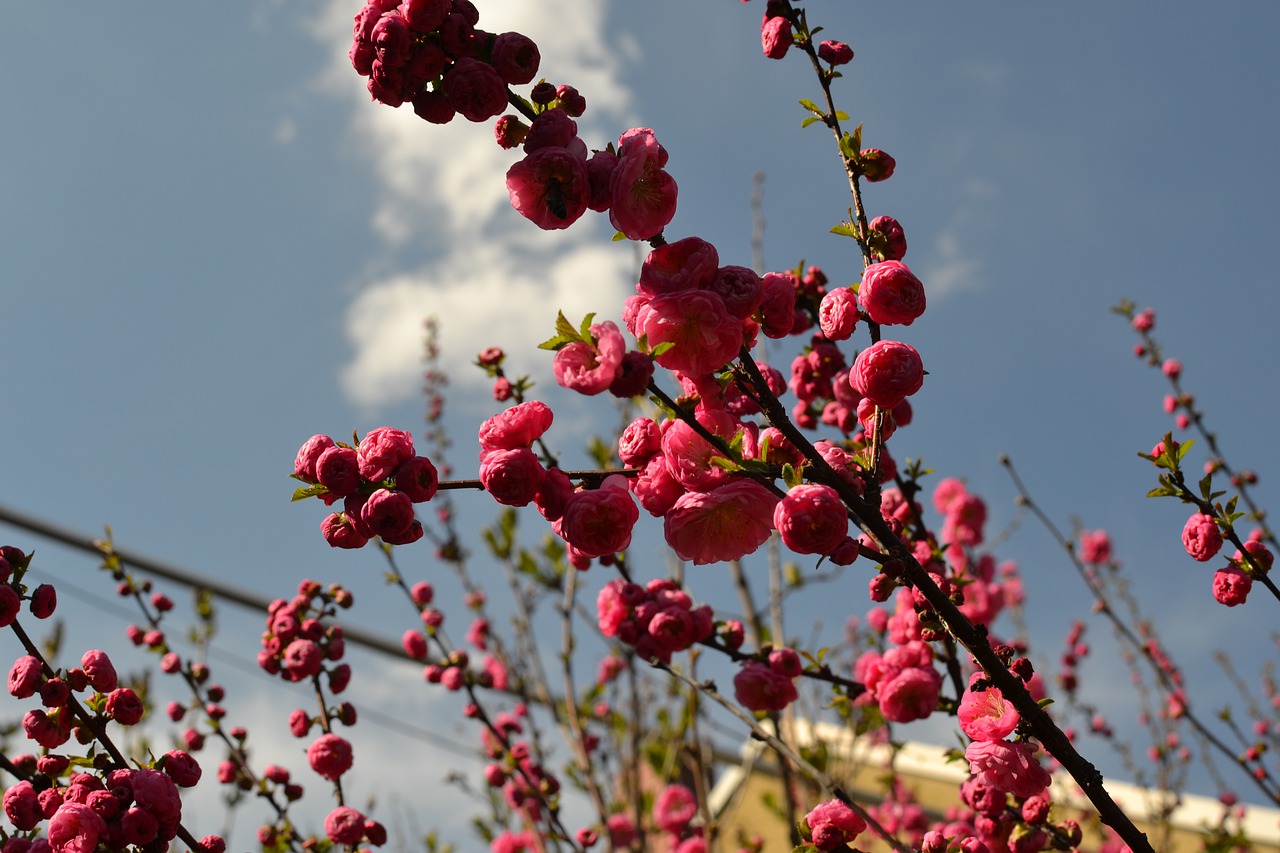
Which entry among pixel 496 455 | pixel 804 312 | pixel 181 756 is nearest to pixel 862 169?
pixel 804 312

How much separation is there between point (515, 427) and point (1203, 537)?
1529 mm

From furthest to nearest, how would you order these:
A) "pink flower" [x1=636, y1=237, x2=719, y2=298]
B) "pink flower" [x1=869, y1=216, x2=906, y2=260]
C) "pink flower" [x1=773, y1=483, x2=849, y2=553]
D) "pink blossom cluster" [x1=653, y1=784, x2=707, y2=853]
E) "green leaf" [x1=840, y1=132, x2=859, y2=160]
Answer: "pink blossom cluster" [x1=653, y1=784, x2=707, y2=853]
"green leaf" [x1=840, y1=132, x2=859, y2=160]
"pink flower" [x1=869, y1=216, x2=906, y2=260]
"pink flower" [x1=636, y1=237, x2=719, y2=298]
"pink flower" [x1=773, y1=483, x2=849, y2=553]

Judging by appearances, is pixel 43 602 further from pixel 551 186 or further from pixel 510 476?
pixel 551 186

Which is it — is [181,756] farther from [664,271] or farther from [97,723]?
[664,271]

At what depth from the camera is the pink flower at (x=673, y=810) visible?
17.1 feet

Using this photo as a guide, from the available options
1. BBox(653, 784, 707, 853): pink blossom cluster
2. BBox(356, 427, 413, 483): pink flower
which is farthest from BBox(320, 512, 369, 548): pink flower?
BBox(653, 784, 707, 853): pink blossom cluster

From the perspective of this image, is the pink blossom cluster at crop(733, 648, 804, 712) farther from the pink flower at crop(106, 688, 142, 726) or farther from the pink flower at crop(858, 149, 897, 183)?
the pink flower at crop(106, 688, 142, 726)

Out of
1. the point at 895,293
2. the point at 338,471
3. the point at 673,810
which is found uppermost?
the point at 895,293

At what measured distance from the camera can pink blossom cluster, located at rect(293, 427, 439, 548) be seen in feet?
4.77

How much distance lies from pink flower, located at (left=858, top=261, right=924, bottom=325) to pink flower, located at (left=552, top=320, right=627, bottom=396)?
519mm

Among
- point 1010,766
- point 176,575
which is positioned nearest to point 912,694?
point 1010,766

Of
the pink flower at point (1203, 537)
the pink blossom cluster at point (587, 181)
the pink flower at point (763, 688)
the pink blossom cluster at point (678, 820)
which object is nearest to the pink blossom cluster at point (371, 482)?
the pink blossom cluster at point (587, 181)

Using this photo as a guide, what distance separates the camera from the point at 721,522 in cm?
153

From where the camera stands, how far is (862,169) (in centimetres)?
194
